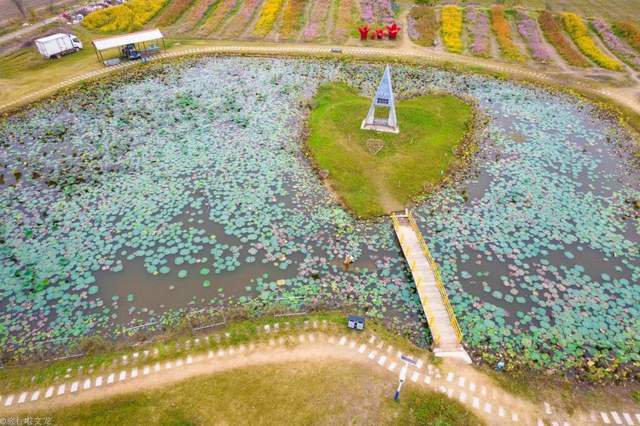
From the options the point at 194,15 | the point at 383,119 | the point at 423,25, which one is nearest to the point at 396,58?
the point at 423,25

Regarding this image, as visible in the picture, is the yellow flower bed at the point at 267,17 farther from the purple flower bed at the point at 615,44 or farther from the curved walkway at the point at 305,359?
the curved walkway at the point at 305,359

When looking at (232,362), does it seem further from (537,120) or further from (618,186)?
(537,120)

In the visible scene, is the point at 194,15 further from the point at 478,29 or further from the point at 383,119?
the point at 478,29

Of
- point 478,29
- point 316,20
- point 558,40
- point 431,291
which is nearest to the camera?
point 431,291

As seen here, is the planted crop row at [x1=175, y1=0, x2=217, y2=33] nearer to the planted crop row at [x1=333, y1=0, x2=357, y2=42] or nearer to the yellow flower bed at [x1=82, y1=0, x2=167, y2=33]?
the yellow flower bed at [x1=82, y1=0, x2=167, y2=33]

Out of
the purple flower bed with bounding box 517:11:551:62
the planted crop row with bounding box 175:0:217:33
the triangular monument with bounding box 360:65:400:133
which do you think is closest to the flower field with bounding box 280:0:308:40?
the planted crop row with bounding box 175:0:217:33

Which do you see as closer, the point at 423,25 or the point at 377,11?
the point at 423,25
